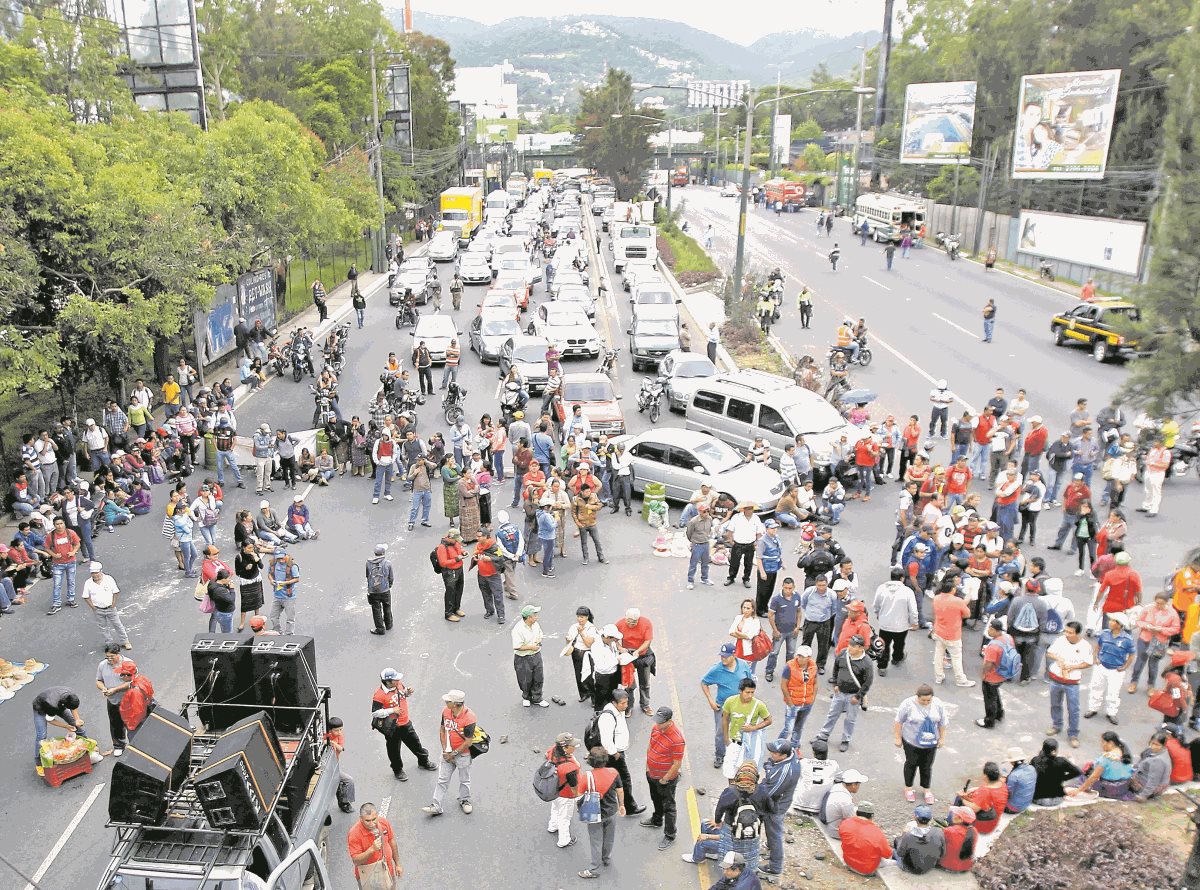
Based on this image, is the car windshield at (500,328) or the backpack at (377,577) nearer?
the backpack at (377,577)

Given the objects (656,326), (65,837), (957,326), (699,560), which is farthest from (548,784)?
(957,326)

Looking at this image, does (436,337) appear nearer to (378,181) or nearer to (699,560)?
(699,560)

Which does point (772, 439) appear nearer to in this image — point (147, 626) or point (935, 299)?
point (147, 626)

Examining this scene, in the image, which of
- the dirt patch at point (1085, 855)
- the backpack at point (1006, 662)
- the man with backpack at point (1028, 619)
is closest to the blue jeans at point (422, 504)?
the man with backpack at point (1028, 619)

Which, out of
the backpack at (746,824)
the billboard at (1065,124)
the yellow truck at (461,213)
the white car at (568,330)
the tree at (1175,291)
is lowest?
the white car at (568,330)

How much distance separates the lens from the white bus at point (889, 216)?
203 feet

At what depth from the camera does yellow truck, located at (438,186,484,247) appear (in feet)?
208

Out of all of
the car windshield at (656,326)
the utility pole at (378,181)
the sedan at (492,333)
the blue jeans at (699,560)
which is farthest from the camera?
the utility pole at (378,181)

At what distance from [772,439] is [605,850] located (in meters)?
12.8

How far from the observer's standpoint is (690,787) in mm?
10984

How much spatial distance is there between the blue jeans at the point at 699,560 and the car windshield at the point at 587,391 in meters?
Result: 8.55

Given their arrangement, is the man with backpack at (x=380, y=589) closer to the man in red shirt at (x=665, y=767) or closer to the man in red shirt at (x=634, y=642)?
the man in red shirt at (x=634, y=642)

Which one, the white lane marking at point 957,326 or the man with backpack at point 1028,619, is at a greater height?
the man with backpack at point 1028,619

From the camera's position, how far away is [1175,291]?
1376cm
